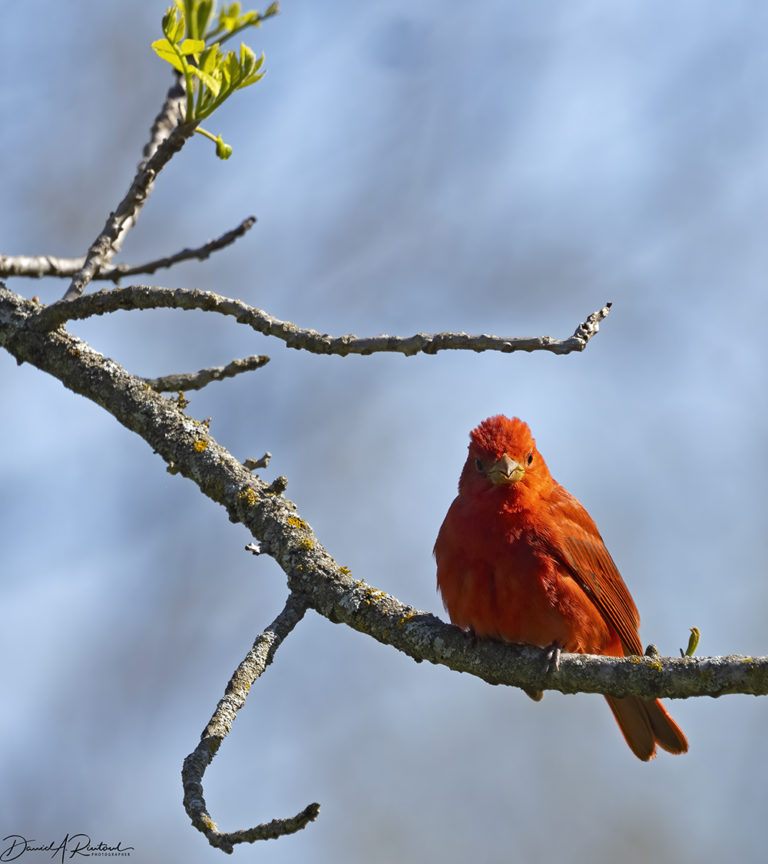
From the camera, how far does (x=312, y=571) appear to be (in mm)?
3705

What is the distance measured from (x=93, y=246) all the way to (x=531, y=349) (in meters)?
2.15

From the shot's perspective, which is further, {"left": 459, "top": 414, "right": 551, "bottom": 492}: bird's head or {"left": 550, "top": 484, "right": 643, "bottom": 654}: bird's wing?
{"left": 459, "top": 414, "right": 551, "bottom": 492}: bird's head

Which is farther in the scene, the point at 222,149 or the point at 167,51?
the point at 222,149

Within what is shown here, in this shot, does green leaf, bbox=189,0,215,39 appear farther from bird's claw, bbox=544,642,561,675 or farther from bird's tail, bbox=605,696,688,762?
bird's tail, bbox=605,696,688,762

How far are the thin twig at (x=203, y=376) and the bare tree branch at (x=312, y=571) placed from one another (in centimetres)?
11

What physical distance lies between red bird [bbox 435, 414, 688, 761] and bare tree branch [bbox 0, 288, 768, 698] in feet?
1.49

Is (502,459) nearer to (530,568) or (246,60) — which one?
(530,568)

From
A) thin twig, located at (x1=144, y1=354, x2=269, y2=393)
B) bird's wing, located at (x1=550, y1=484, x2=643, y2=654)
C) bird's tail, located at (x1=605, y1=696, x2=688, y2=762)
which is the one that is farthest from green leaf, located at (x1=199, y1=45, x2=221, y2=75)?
bird's tail, located at (x1=605, y1=696, x2=688, y2=762)

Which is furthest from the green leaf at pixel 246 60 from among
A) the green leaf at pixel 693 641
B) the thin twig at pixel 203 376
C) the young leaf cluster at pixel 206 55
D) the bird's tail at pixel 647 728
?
the bird's tail at pixel 647 728

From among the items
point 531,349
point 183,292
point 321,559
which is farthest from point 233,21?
point 321,559

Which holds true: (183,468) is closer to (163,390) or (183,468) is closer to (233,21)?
(163,390)

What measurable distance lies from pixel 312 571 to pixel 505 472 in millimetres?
1391

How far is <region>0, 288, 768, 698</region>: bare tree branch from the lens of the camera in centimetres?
305

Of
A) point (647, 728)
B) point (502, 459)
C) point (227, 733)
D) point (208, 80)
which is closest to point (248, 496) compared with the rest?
point (227, 733)
